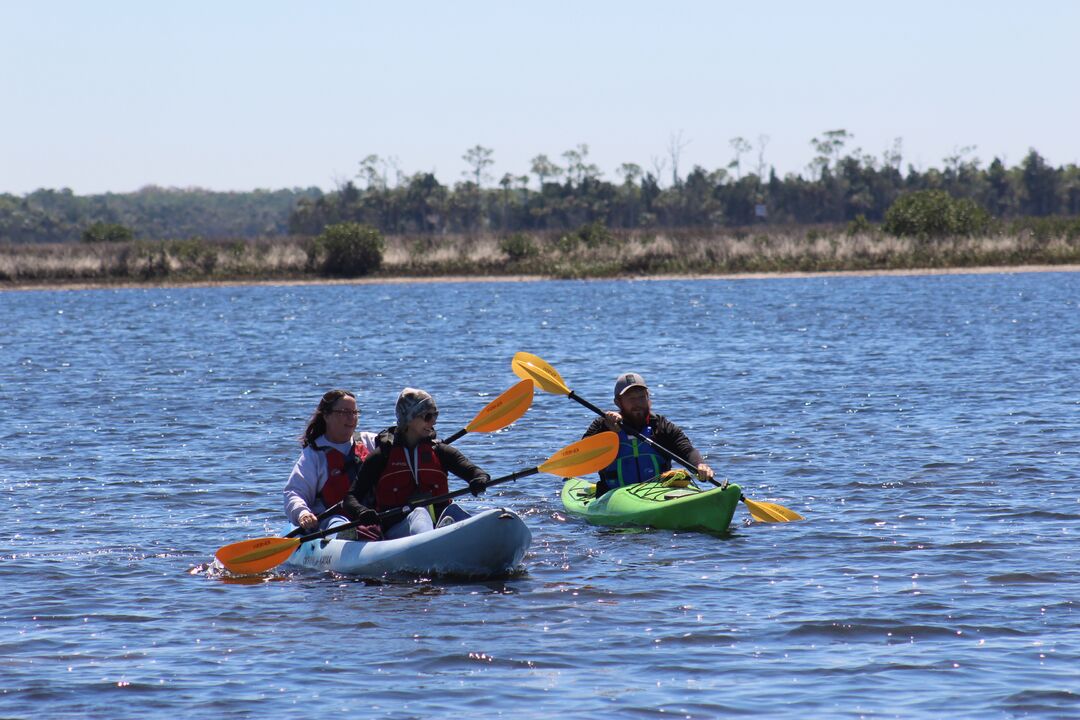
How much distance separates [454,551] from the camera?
8.73 meters

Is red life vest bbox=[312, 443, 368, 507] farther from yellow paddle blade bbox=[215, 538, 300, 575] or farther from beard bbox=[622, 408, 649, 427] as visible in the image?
beard bbox=[622, 408, 649, 427]

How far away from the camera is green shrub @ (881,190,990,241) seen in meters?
55.8

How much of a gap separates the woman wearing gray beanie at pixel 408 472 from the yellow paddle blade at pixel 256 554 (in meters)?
0.52

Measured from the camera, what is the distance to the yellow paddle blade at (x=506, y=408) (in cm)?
1056

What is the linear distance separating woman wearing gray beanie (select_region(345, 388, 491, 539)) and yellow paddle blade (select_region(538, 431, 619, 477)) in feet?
3.80

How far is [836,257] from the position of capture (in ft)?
181

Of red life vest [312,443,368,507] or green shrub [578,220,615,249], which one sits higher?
green shrub [578,220,615,249]

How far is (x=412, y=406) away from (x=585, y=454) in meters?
1.75

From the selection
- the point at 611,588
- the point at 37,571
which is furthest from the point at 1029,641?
the point at 37,571

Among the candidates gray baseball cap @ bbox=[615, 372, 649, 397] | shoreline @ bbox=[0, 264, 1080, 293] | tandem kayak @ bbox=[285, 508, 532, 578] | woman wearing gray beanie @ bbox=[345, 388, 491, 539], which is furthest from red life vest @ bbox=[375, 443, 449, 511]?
shoreline @ bbox=[0, 264, 1080, 293]

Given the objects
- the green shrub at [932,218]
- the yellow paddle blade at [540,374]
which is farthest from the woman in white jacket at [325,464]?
the green shrub at [932,218]

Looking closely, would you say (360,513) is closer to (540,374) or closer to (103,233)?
(540,374)

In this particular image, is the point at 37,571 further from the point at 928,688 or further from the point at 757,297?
the point at 757,297

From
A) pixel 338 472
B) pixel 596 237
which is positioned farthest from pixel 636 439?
pixel 596 237
